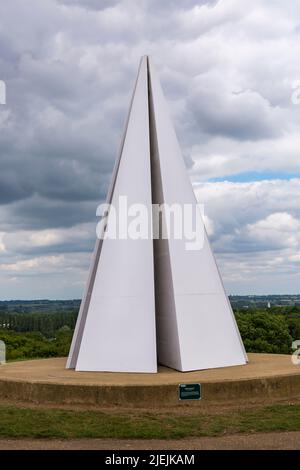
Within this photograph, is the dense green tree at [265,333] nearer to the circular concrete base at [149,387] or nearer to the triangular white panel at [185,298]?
the triangular white panel at [185,298]

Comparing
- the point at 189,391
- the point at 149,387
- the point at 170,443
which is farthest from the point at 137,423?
the point at 189,391

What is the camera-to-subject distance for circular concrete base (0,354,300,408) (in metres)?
10.9

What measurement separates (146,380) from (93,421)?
2.43m

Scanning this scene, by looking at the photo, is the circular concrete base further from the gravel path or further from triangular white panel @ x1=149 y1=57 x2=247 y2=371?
the gravel path

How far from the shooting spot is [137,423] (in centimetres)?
930

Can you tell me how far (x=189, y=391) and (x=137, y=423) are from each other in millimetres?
1863

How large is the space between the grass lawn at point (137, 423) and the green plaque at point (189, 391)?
0.52 meters

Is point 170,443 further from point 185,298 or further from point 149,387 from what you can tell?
point 185,298

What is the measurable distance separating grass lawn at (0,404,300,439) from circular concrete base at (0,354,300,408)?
0.57 metres

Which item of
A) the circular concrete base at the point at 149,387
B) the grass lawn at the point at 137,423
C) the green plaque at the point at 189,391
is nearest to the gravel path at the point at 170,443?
the grass lawn at the point at 137,423

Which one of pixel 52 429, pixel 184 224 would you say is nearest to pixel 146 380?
pixel 52 429

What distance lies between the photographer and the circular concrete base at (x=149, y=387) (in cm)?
1089
